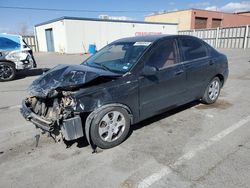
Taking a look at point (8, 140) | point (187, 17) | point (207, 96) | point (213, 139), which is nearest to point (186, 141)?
point (213, 139)

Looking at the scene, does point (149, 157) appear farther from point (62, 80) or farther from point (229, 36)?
point (229, 36)

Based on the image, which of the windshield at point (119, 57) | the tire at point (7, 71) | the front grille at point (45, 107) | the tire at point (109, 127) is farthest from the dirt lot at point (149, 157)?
the tire at point (7, 71)

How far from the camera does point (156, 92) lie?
380 centimetres

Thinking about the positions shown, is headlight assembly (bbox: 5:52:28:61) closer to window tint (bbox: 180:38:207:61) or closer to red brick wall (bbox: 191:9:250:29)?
window tint (bbox: 180:38:207:61)

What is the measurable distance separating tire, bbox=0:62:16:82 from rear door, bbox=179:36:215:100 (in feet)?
24.8

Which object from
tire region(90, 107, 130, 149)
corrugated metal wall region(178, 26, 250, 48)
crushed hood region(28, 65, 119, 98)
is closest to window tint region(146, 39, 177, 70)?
crushed hood region(28, 65, 119, 98)

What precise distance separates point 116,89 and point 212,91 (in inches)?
116

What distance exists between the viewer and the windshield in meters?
3.70

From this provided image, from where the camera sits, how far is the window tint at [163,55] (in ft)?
12.5

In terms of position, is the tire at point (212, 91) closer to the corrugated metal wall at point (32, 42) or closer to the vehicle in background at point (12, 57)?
the vehicle in background at point (12, 57)

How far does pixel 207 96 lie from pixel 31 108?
3.76 meters

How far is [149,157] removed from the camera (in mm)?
3127

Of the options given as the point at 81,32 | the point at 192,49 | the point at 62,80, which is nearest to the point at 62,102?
the point at 62,80

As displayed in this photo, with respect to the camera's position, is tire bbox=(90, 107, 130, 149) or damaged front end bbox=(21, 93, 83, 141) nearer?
damaged front end bbox=(21, 93, 83, 141)
